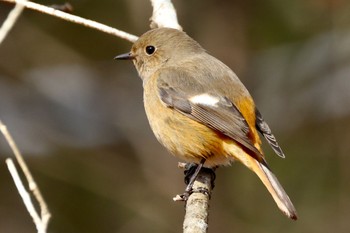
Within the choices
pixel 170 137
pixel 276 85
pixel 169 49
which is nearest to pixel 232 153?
pixel 170 137

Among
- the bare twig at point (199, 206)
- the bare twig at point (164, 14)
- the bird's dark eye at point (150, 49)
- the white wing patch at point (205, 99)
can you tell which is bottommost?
the bare twig at point (199, 206)

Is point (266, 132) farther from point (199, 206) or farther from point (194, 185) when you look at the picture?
point (199, 206)

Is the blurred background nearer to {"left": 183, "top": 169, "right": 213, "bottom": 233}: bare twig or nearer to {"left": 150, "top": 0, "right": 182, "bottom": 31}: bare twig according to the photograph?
{"left": 150, "top": 0, "right": 182, "bottom": 31}: bare twig

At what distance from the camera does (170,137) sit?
537cm

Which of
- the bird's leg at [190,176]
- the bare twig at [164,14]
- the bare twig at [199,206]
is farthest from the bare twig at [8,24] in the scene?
the bare twig at [164,14]

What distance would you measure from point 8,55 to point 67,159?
4.70ft

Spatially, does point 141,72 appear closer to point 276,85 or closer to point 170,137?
point 170,137

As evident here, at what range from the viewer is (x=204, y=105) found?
5.30m

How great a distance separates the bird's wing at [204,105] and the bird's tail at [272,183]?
47mm

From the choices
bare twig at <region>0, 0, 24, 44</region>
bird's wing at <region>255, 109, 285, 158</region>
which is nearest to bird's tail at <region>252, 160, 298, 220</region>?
bird's wing at <region>255, 109, 285, 158</region>

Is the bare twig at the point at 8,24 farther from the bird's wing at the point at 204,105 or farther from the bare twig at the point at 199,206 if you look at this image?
the bird's wing at the point at 204,105

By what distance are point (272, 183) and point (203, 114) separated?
72 centimetres

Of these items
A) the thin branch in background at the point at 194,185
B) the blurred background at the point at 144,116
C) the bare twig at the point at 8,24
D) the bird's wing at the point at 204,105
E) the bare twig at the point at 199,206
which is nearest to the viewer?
the thin branch in background at the point at 194,185

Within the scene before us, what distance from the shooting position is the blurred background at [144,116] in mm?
9008
